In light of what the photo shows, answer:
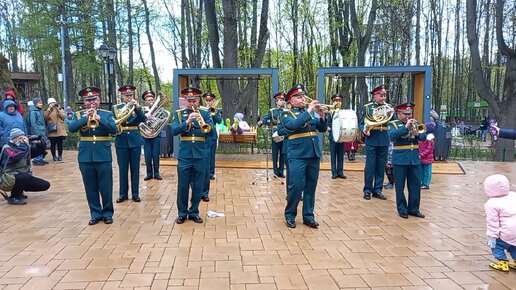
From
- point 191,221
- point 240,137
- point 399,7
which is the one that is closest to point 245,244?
point 191,221

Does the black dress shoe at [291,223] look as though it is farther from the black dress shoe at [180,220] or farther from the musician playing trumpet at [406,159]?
the musician playing trumpet at [406,159]

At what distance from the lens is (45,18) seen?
22219 mm

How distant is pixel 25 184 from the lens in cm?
674

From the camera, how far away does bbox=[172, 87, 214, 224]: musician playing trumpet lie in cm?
554

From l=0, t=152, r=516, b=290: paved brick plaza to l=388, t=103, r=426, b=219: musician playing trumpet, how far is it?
0.22 metres

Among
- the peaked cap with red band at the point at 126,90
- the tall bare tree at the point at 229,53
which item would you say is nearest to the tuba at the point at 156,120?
the peaked cap with red band at the point at 126,90

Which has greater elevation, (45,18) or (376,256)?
(45,18)

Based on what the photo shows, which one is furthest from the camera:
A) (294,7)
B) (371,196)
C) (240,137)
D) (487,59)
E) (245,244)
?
(487,59)

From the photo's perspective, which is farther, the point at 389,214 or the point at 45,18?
the point at 45,18

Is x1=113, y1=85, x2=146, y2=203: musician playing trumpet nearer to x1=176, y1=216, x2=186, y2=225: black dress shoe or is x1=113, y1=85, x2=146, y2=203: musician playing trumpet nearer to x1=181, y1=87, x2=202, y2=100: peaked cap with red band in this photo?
x1=181, y1=87, x2=202, y2=100: peaked cap with red band

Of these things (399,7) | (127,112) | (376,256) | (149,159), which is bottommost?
(376,256)

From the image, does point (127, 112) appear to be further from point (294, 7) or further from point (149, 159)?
point (294, 7)

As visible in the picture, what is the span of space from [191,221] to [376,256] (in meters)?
2.63

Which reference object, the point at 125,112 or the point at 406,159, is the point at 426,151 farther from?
the point at 125,112
